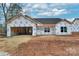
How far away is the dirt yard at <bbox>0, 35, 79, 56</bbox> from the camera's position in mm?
2775

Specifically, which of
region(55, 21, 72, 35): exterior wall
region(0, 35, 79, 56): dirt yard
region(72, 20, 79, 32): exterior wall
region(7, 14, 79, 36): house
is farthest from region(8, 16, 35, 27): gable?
region(72, 20, 79, 32): exterior wall

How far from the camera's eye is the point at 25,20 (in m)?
2.80

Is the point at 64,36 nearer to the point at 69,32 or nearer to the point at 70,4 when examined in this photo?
the point at 69,32

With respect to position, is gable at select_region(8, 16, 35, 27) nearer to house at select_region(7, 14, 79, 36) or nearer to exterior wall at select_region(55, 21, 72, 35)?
house at select_region(7, 14, 79, 36)

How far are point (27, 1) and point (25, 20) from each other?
176mm

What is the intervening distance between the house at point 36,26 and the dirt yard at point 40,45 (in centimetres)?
5

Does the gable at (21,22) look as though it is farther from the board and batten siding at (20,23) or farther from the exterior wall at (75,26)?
the exterior wall at (75,26)

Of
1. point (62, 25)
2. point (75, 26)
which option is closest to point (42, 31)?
point (62, 25)

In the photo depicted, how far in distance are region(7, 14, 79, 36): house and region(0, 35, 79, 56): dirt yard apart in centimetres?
5

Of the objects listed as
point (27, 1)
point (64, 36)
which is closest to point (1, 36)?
point (27, 1)

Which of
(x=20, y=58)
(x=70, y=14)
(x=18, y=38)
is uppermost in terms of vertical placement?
(x=70, y=14)

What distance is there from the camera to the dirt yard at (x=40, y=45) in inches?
109

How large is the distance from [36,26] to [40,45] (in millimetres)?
180

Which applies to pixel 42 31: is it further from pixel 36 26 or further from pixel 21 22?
pixel 21 22
